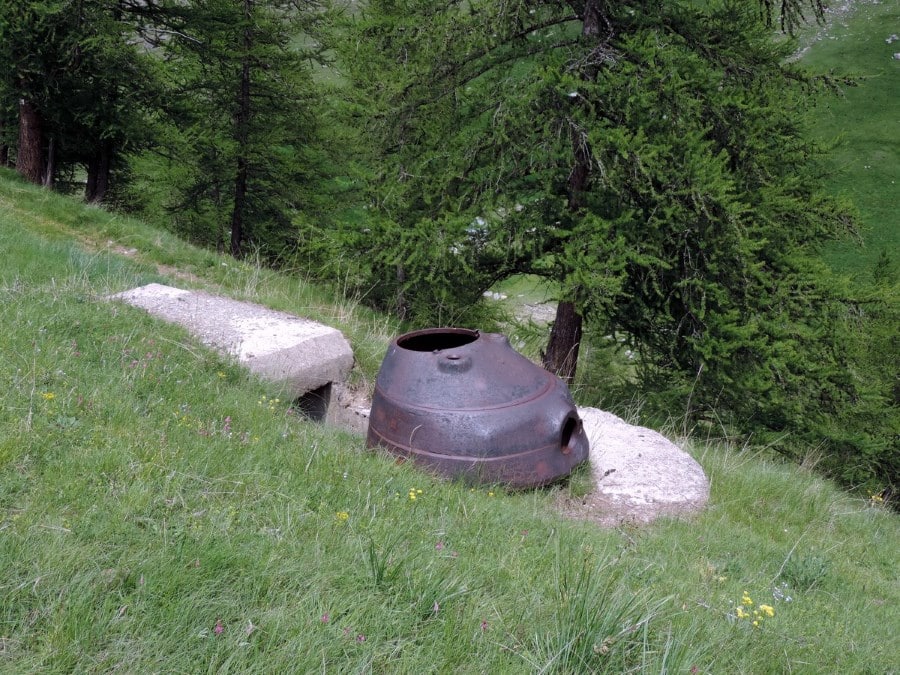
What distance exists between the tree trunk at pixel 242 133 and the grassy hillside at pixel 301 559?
10227 millimetres

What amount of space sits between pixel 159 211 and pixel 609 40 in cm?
1255

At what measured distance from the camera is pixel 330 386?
6.48 m

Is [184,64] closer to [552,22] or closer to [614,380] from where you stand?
[552,22]

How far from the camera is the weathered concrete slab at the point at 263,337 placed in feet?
18.6

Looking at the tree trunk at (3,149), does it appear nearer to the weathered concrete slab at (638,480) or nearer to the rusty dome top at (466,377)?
the rusty dome top at (466,377)

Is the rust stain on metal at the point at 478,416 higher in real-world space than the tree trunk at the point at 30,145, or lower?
lower

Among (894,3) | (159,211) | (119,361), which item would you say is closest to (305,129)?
(159,211)

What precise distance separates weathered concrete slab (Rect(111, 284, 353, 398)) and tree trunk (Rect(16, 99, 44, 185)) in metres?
8.79

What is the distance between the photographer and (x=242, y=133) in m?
14.3

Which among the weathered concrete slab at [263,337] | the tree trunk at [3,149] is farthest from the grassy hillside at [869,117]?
the tree trunk at [3,149]

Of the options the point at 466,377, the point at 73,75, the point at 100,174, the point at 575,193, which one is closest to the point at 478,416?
the point at 466,377

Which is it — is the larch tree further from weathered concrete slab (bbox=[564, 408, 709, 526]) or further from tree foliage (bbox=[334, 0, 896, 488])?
weathered concrete slab (bbox=[564, 408, 709, 526])

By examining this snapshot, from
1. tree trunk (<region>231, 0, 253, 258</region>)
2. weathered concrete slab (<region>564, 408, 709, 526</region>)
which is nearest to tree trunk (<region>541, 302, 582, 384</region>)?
weathered concrete slab (<region>564, 408, 709, 526</region>)

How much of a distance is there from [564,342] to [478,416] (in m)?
3.79
